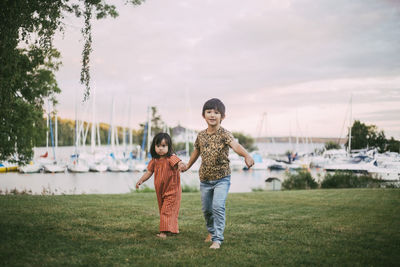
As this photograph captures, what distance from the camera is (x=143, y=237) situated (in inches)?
204

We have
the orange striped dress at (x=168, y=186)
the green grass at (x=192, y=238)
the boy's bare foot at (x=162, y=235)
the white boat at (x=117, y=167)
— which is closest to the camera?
the green grass at (x=192, y=238)

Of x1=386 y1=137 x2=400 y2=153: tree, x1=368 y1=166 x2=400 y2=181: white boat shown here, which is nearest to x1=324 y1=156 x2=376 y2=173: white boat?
x1=368 y1=166 x2=400 y2=181: white boat

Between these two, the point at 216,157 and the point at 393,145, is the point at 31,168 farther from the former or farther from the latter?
the point at 393,145

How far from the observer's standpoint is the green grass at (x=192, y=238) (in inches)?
159

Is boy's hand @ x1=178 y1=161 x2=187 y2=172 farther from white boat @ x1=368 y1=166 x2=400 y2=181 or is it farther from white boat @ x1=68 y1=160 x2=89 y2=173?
white boat @ x1=68 y1=160 x2=89 y2=173

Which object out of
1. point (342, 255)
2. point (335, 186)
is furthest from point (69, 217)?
point (335, 186)

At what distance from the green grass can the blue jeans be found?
9.3 inches

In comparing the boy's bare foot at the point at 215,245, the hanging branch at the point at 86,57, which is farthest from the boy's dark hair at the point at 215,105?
the hanging branch at the point at 86,57

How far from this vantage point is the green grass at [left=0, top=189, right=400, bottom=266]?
4.03 metres

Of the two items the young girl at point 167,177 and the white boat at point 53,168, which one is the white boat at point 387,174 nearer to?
the young girl at point 167,177

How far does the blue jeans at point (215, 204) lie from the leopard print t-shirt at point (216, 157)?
0.34 ft

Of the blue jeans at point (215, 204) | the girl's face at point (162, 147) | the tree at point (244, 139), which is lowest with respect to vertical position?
the blue jeans at point (215, 204)

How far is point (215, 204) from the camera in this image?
4.86m

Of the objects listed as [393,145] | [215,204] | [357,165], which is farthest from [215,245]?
[393,145]
